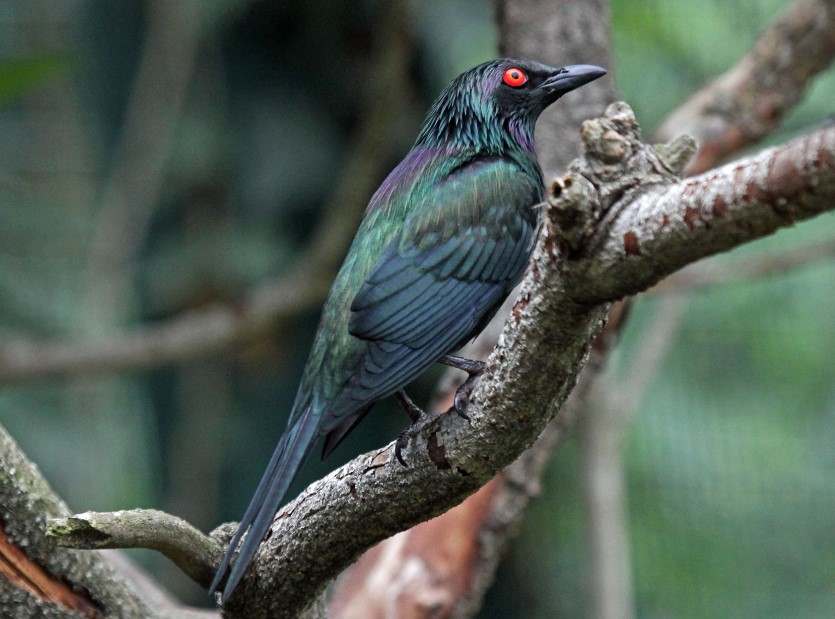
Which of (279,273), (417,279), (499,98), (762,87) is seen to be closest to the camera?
(417,279)

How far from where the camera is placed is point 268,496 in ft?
8.11

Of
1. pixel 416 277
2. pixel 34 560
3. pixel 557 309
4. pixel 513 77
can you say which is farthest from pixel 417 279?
pixel 34 560

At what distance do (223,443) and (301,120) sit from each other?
2118 millimetres

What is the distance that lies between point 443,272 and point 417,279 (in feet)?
0.28

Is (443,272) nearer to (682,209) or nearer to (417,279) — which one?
(417,279)

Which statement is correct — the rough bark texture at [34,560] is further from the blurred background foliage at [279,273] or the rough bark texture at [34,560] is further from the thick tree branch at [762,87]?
the blurred background foliage at [279,273]

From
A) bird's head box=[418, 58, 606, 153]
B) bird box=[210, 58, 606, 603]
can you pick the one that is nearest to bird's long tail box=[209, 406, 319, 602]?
bird box=[210, 58, 606, 603]

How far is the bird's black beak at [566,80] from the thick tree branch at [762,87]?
1080 mm

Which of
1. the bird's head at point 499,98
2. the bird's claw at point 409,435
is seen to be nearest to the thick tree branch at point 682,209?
the bird's claw at point 409,435

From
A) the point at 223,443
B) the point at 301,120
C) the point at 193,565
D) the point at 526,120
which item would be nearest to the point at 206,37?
the point at 301,120

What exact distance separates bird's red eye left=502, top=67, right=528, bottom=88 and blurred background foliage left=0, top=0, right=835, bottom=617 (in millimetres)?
2642

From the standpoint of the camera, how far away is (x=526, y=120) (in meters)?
3.56

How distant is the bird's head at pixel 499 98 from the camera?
11.3ft

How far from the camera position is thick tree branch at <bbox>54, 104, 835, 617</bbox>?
63.8 inches
